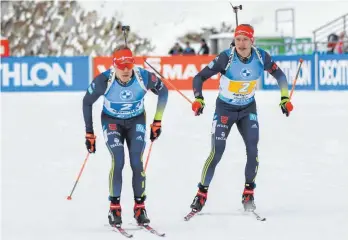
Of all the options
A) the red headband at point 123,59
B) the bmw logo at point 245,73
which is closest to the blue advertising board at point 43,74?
the bmw logo at point 245,73

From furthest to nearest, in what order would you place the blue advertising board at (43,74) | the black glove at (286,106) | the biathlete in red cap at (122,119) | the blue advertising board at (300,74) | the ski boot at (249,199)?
the blue advertising board at (43,74)
the blue advertising board at (300,74)
the ski boot at (249,199)
the black glove at (286,106)
the biathlete in red cap at (122,119)

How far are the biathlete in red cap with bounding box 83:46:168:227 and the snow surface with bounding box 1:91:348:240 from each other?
35cm

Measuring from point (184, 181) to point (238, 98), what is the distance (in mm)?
2799

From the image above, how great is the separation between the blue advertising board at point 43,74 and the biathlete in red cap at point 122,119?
23.7m

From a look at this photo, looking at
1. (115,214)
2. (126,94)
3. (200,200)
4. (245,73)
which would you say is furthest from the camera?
(200,200)

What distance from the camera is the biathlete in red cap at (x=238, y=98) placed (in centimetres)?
919

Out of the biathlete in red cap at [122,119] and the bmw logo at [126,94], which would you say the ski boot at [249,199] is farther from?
the bmw logo at [126,94]

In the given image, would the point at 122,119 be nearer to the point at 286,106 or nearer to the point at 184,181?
the point at 286,106

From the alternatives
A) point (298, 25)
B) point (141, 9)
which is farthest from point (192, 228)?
point (141, 9)

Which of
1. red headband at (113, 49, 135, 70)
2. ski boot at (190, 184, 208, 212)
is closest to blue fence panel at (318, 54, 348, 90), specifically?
ski boot at (190, 184, 208, 212)

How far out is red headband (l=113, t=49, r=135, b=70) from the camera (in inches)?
322

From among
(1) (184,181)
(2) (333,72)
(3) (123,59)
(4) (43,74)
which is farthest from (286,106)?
(4) (43,74)

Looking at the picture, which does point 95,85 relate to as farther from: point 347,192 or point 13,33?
point 13,33

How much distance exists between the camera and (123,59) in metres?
8.19
